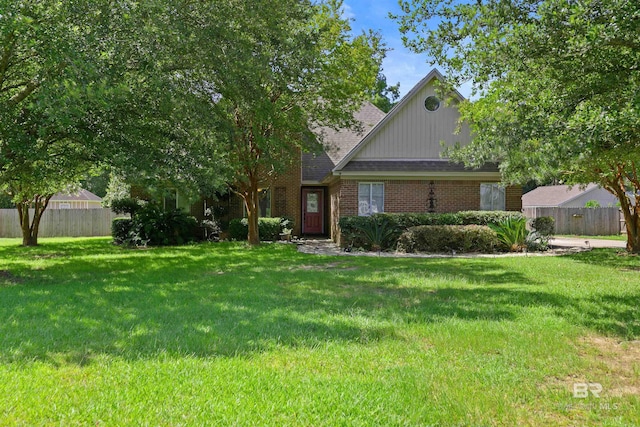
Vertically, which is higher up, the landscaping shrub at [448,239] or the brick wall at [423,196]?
the brick wall at [423,196]

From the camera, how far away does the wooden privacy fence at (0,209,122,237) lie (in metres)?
26.5

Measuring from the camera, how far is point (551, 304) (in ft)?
21.8

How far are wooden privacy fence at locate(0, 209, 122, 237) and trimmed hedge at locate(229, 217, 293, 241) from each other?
11772 millimetres

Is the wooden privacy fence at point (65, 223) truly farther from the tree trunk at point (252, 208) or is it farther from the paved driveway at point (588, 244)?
the paved driveway at point (588, 244)

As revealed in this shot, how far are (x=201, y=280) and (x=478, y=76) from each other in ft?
21.0

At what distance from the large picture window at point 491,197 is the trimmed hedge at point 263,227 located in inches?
315

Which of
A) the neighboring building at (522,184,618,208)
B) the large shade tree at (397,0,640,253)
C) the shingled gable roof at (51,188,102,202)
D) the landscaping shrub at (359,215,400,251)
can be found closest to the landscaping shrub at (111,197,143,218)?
the landscaping shrub at (359,215,400,251)

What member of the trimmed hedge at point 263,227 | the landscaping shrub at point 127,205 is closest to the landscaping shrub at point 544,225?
the trimmed hedge at point 263,227

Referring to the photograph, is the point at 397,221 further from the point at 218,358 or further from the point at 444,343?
the point at 218,358

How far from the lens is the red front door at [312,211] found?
22.1 m

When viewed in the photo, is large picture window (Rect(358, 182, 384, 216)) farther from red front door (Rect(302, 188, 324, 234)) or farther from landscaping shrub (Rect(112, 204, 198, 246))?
landscaping shrub (Rect(112, 204, 198, 246))

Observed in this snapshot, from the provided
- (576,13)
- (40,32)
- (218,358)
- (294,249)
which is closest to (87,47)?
(40,32)

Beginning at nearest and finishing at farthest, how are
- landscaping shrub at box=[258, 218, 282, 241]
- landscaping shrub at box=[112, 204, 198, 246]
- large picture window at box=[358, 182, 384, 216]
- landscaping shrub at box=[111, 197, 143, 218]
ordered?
large picture window at box=[358, 182, 384, 216] < landscaping shrub at box=[112, 204, 198, 246] < landscaping shrub at box=[258, 218, 282, 241] < landscaping shrub at box=[111, 197, 143, 218]

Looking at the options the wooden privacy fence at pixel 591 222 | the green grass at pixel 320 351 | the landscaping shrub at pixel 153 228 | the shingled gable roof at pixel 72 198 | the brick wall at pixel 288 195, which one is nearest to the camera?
the green grass at pixel 320 351
